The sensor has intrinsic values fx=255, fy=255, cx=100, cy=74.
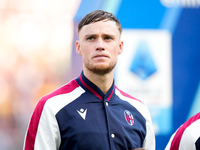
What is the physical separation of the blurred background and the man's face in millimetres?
1344

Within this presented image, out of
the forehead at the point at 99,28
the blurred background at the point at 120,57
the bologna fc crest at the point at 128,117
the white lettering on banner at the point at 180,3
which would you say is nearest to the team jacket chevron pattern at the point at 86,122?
the bologna fc crest at the point at 128,117

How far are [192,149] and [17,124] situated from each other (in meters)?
1.94

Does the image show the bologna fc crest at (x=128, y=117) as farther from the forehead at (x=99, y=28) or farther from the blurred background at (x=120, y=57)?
the blurred background at (x=120, y=57)

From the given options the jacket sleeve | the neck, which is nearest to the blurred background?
the neck

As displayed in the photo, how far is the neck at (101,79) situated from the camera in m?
1.57

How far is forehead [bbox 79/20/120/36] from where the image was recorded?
1.54 meters

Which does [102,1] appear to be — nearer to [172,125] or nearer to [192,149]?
[172,125]

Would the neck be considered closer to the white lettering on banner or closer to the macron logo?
the macron logo

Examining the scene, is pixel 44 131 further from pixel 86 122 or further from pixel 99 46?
pixel 99 46

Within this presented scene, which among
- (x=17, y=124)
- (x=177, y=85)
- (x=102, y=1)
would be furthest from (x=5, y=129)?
(x=177, y=85)

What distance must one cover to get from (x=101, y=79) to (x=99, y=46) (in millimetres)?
216

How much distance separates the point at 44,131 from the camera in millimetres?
1370

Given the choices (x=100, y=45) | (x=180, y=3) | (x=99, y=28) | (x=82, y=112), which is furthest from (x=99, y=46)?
(x=180, y=3)

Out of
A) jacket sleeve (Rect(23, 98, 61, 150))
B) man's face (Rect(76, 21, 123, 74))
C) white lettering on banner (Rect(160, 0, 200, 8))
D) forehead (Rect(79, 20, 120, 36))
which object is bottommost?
jacket sleeve (Rect(23, 98, 61, 150))
